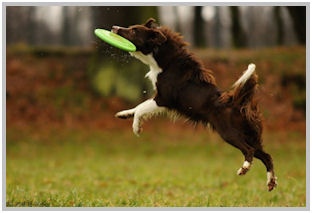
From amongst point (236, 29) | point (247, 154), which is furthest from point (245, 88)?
point (236, 29)

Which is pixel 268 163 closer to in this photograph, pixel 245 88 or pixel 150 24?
pixel 245 88

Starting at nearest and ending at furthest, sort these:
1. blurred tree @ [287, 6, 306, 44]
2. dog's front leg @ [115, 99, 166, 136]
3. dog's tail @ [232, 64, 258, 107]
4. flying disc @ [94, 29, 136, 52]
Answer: dog's tail @ [232, 64, 258, 107]
flying disc @ [94, 29, 136, 52]
dog's front leg @ [115, 99, 166, 136]
blurred tree @ [287, 6, 306, 44]

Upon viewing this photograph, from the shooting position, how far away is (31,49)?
60.8 ft

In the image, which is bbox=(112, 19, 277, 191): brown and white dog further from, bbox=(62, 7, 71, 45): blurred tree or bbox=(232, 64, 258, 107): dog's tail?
bbox=(62, 7, 71, 45): blurred tree

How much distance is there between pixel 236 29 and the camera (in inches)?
863

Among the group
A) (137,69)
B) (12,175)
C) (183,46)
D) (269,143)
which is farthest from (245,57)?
(183,46)

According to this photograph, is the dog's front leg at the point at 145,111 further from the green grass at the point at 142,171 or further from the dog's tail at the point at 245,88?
the green grass at the point at 142,171

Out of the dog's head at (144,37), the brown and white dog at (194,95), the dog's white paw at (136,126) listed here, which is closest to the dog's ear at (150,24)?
the brown and white dog at (194,95)

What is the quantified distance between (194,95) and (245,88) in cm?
61

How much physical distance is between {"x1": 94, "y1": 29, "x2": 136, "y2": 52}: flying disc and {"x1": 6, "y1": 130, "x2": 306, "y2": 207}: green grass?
2.25 m

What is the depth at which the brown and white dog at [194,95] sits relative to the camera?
486cm

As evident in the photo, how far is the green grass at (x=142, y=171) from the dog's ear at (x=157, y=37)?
7.64ft

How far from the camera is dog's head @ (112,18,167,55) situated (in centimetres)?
521

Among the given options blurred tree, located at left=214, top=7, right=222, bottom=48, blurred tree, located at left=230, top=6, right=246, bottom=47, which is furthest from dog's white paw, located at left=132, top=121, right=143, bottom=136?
blurred tree, located at left=214, top=7, right=222, bottom=48
